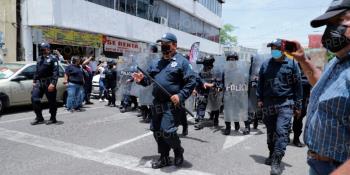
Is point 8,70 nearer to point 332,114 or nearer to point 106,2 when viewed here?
point 332,114

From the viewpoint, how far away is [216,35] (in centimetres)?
4916

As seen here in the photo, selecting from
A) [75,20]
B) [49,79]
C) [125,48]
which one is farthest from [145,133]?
[125,48]

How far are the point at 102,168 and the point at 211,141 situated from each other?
2.74 metres

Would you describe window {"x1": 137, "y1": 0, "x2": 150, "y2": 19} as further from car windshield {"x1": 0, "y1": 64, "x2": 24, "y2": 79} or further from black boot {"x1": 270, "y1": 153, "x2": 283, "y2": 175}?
black boot {"x1": 270, "y1": 153, "x2": 283, "y2": 175}

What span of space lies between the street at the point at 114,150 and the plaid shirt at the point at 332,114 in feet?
9.76

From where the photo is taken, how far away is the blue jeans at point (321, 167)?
2.20 metres

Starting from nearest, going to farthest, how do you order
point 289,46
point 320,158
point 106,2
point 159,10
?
1. point 320,158
2. point 289,46
3. point 106,2
4. point 159,10

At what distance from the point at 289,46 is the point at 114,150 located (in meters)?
4.10

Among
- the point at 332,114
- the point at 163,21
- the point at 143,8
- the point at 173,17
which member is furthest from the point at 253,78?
the point at 173,17

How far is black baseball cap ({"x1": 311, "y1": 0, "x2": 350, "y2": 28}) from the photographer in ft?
6.39

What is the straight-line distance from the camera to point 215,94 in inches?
337

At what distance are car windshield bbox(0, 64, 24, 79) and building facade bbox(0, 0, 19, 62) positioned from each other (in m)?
6.45

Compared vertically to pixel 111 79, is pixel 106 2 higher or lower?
higher

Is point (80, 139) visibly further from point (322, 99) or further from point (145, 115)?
point (322, 99)
